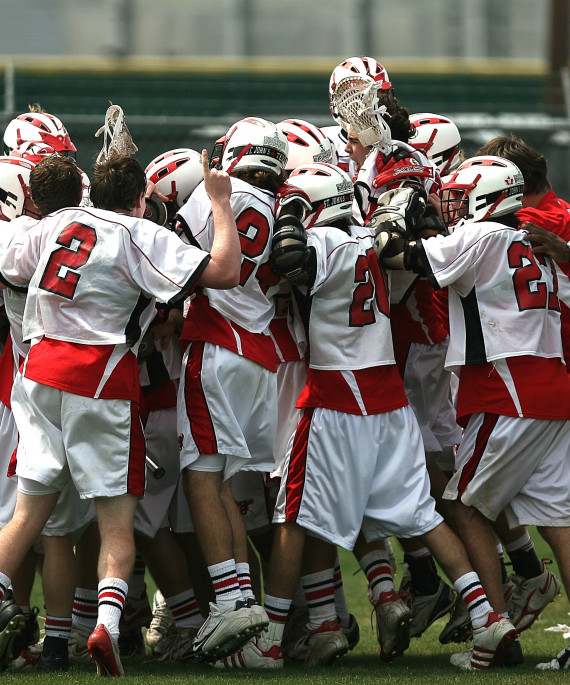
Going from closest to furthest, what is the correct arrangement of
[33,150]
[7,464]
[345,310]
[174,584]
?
[345,310] → [7,464] → [174,584] → [33,150]

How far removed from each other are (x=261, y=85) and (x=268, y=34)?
108 cm

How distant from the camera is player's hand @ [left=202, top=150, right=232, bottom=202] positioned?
4.66 metres

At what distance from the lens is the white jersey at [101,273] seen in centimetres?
461

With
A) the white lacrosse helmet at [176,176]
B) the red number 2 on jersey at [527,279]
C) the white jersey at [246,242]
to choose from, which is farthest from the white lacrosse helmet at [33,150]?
the red number 2 on jersey at [527,279]

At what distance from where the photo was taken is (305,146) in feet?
18.8

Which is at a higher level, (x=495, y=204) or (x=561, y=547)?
(x=495, y=204)

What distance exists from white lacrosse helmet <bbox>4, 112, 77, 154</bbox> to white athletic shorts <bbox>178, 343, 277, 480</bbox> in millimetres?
1782

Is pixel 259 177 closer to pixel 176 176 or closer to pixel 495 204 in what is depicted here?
pixel 176 176

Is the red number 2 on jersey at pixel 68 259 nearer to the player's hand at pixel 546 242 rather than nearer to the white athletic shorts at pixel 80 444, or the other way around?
the white athletic shorts at pixel 80 444

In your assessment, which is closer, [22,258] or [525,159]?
[22,258]

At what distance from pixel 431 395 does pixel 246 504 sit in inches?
42.2

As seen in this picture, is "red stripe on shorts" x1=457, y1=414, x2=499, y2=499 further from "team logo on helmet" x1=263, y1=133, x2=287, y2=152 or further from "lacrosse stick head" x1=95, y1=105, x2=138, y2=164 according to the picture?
"lacrosse stick head" x1=95, y1=105, x2=138, y2=164

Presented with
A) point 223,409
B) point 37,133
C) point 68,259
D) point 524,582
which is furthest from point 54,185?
point 524,582

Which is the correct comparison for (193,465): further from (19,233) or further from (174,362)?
(19,233)
